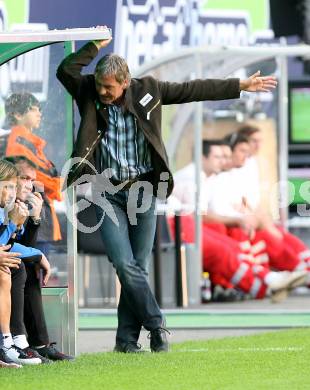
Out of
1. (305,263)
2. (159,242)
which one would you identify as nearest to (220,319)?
(159,242)

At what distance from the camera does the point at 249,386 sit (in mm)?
7629

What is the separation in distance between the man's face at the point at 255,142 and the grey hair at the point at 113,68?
7.95 meters

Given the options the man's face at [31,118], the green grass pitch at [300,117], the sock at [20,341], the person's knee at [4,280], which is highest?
the green grass pitch at [300,117]

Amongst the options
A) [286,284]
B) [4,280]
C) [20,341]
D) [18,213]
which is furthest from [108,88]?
[286,284]

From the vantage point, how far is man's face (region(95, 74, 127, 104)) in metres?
9.26

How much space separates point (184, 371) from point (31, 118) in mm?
2077

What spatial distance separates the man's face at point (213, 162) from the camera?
54.2 ft

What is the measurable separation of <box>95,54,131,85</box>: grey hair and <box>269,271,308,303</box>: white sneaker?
671 cm

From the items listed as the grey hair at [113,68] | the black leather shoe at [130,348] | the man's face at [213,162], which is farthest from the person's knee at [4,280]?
the man's face at [213,162]

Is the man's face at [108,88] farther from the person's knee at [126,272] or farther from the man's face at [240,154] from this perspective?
the man's face at [240,154]

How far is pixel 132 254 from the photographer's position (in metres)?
9.67

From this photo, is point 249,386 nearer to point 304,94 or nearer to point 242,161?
point 242,161

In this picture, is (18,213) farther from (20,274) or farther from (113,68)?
(113,68)

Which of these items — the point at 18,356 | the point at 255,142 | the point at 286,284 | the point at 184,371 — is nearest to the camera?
the point at 184,371
